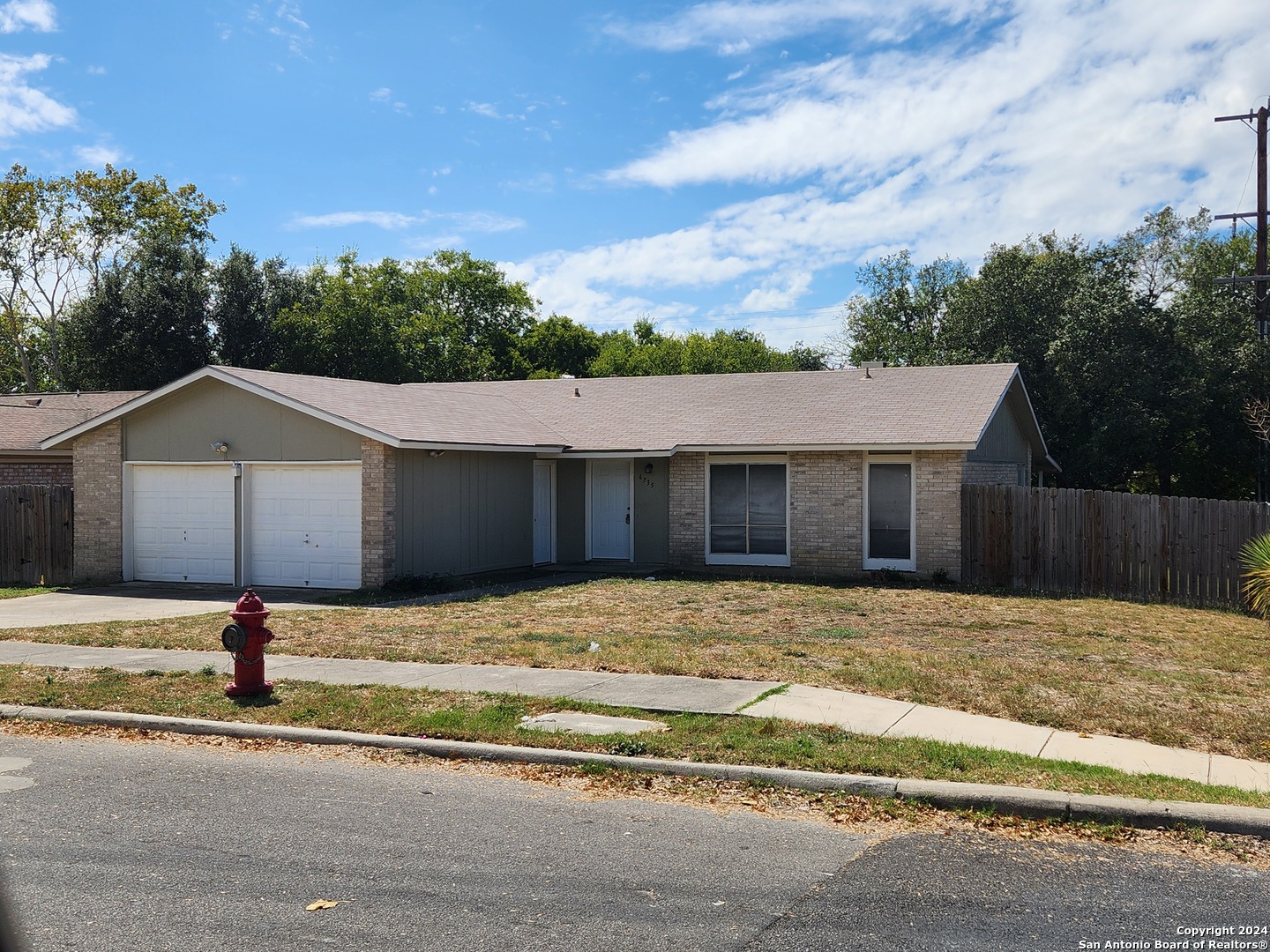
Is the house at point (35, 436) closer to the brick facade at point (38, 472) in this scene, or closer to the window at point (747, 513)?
the brick facade at point (38, 472)

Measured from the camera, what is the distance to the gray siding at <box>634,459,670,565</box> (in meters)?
23.4

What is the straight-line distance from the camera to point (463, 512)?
68.5ft

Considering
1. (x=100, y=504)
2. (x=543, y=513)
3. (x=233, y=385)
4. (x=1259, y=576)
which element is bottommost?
(x=1259, y=576)

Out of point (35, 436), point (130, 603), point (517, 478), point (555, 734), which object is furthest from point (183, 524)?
point (555, 734)

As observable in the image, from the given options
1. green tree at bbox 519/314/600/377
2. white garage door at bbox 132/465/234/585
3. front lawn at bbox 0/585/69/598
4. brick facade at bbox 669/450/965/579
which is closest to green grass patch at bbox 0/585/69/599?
front lawn at bbox 0/585/69/598

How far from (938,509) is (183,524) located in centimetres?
1362

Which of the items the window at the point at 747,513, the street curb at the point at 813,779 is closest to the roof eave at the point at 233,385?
the window at the point at 747,513

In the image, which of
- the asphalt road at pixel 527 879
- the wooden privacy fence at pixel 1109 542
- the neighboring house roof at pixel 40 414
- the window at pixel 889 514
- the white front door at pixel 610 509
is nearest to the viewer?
the asphalt road at pixel 527 879

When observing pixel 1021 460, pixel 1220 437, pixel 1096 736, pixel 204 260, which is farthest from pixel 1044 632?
pixel 204 260

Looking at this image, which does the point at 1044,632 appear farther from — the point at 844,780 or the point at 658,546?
Answer: the point at 658,546

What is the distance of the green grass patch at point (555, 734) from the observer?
7.29 meters

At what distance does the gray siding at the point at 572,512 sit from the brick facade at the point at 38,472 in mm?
10376

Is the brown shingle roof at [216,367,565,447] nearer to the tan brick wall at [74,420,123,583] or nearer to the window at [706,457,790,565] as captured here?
the tan brick wall at [74,420,123,583]

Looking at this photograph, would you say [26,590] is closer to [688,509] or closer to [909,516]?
[688,509]
